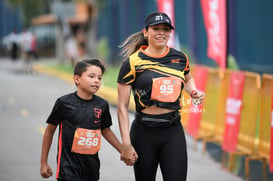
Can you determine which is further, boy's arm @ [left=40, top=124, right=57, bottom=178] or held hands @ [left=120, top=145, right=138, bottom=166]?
boy's arm @ [left=40, top=124, right=57, bottom=178]

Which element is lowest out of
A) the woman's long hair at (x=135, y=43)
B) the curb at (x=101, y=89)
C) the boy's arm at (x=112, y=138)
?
the curb at (x=101, y=89)

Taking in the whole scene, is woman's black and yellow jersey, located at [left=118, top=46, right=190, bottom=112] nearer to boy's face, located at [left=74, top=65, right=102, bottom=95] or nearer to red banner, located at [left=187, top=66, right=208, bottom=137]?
boy's face, located at [left=74, top=65, right=102, bottom=95]

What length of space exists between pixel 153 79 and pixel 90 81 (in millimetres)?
500

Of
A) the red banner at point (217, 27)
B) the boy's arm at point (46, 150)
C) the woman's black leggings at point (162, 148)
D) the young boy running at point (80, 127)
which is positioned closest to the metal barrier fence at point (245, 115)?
the red banner at point (217, 27)

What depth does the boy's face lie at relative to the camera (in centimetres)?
509

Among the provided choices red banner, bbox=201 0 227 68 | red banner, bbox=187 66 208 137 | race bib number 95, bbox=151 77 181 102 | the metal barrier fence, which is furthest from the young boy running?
red banner, bbox=201 0 227 68

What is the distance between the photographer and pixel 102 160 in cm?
964

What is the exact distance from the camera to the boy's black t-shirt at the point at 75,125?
5.12m

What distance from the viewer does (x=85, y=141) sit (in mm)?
5094

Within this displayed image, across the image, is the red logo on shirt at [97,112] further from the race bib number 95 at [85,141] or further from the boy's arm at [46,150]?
the boy's arm at [46,150]

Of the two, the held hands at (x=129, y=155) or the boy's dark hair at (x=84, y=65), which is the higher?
the boy's dark hair at (x=84, y=65)

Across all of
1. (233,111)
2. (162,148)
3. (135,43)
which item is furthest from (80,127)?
(233,111)

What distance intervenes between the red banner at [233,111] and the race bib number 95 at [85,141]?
452 centimetres

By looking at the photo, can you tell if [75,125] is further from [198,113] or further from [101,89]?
[101,89]
